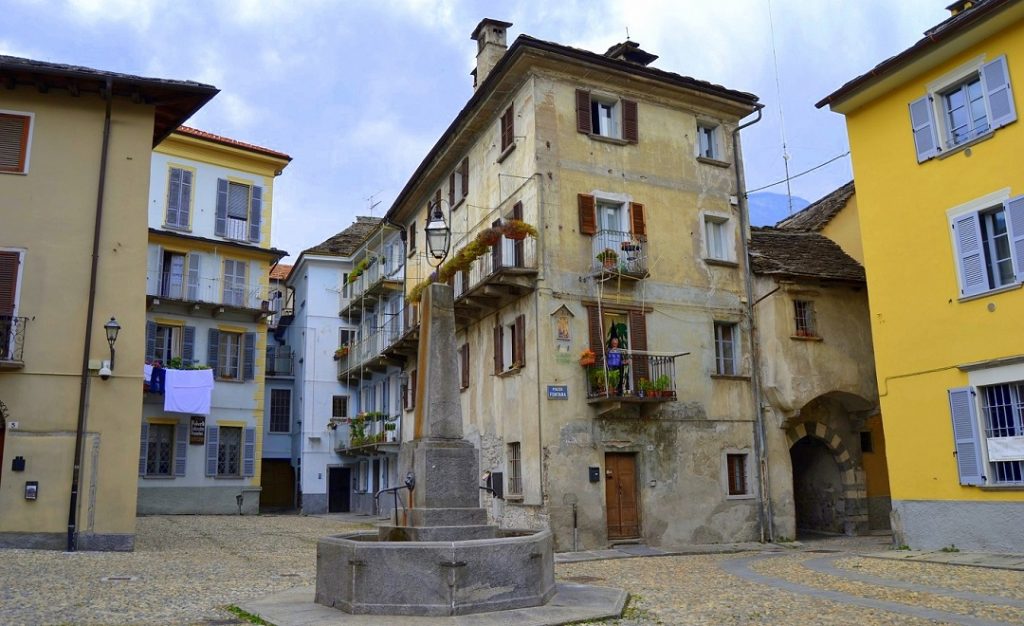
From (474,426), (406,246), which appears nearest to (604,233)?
(474,426)

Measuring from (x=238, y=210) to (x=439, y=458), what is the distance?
26.5m

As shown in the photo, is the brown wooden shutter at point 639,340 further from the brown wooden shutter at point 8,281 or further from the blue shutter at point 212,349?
the blue shutter at point 212,349

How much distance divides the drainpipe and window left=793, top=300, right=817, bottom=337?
3.59 ft

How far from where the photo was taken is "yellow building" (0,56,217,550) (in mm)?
15812

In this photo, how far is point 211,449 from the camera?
31.4m

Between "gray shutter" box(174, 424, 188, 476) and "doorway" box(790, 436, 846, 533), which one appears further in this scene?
"gray shutter" box(174, 424, 188, 476)

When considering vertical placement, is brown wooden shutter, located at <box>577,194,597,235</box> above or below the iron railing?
above

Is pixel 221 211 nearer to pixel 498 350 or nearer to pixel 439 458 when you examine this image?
pixel 498 350

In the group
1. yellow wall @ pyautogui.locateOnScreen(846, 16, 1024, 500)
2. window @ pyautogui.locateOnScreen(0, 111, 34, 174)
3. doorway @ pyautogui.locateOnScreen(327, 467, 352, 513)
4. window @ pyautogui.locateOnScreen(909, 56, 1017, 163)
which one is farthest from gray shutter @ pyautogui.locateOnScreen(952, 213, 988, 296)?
doorway @ pyautogui.locateOnScreen(327, 467, 352, 513)

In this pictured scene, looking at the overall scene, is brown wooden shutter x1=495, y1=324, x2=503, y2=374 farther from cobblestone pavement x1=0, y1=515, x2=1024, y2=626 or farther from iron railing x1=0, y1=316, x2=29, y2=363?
iron railing x1=0, y1=316, x2=29, y2=363

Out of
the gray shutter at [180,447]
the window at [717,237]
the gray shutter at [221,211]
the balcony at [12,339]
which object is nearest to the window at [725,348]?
the window at [717,237]

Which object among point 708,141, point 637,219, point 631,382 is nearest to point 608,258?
point 637,219

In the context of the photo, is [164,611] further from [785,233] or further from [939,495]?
[785,233]

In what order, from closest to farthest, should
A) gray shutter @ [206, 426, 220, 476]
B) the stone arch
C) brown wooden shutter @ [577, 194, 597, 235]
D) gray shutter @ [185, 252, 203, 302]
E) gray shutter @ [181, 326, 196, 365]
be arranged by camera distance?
1. brown wooden shutter @ [577, 194, 597, 235]
2. the stone arch
3. gray shutter @ [206, 426, 220, 476]
4. gray shutter @ [181, 326, 196, 365]
5. gray shutter @ [185, 252, 203, 302]
